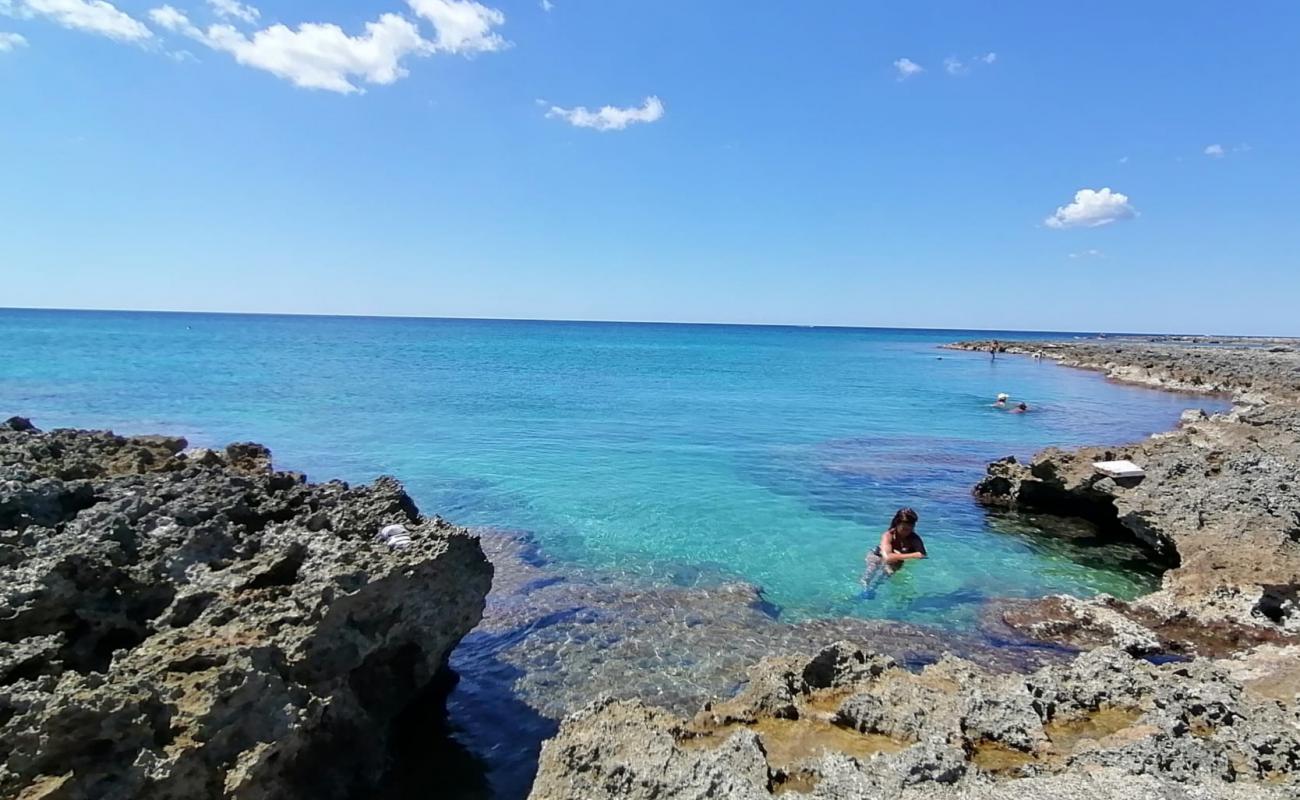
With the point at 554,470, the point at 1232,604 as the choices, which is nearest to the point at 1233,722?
the point at 1232,604

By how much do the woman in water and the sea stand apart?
0.43m

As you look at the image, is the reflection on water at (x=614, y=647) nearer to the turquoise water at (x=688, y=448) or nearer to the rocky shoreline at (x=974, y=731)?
the turquoise water at (x=688, y=448)

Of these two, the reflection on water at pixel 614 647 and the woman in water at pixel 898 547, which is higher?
the woman in water at pixel 898 547

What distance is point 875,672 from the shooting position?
664 cm

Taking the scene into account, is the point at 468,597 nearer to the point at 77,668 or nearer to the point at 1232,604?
the point at 77,668

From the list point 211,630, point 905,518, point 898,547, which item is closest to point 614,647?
point 211,630

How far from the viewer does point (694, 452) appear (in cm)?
2520

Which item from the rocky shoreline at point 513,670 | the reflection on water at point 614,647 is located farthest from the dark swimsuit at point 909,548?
the rocky shoreline at point 513,670

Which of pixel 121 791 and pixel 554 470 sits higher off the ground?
pixel 121 791

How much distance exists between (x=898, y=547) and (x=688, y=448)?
12630mm

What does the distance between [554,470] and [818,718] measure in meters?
16.4

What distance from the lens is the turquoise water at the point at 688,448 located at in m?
13.8

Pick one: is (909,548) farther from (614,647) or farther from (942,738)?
(942,738)

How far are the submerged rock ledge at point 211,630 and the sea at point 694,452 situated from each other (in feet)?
5.94
